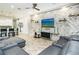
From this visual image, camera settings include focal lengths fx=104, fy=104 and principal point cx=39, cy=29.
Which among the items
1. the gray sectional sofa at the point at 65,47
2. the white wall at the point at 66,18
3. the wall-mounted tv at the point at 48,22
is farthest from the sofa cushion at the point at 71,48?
the wall-mounted tv at the point at 48,22

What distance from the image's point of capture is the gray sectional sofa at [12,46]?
2.24 m

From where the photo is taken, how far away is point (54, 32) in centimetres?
244

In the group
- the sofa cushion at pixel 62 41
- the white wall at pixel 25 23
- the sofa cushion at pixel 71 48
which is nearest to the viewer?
the sofa cushion at pixel 71 48

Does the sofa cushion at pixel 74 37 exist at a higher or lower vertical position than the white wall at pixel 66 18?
lower

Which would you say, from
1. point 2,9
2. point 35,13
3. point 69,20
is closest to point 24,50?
point 35,13

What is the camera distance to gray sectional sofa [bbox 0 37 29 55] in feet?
7.36

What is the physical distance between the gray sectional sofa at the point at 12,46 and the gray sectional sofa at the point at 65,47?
19.5 inches

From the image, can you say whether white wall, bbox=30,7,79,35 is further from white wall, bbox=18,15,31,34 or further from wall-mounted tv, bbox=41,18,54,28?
white wall, bbox=18,15,31,34

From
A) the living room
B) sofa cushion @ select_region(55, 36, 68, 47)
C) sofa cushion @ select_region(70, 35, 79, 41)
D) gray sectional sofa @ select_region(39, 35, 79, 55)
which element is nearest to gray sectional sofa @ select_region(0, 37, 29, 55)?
the living room

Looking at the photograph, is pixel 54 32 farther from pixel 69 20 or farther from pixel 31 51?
pixel 31 51

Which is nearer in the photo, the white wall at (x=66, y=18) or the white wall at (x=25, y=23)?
the white wall at (x=66, y=18)

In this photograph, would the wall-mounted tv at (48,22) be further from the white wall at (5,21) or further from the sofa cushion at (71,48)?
the white wall at (5,21)
